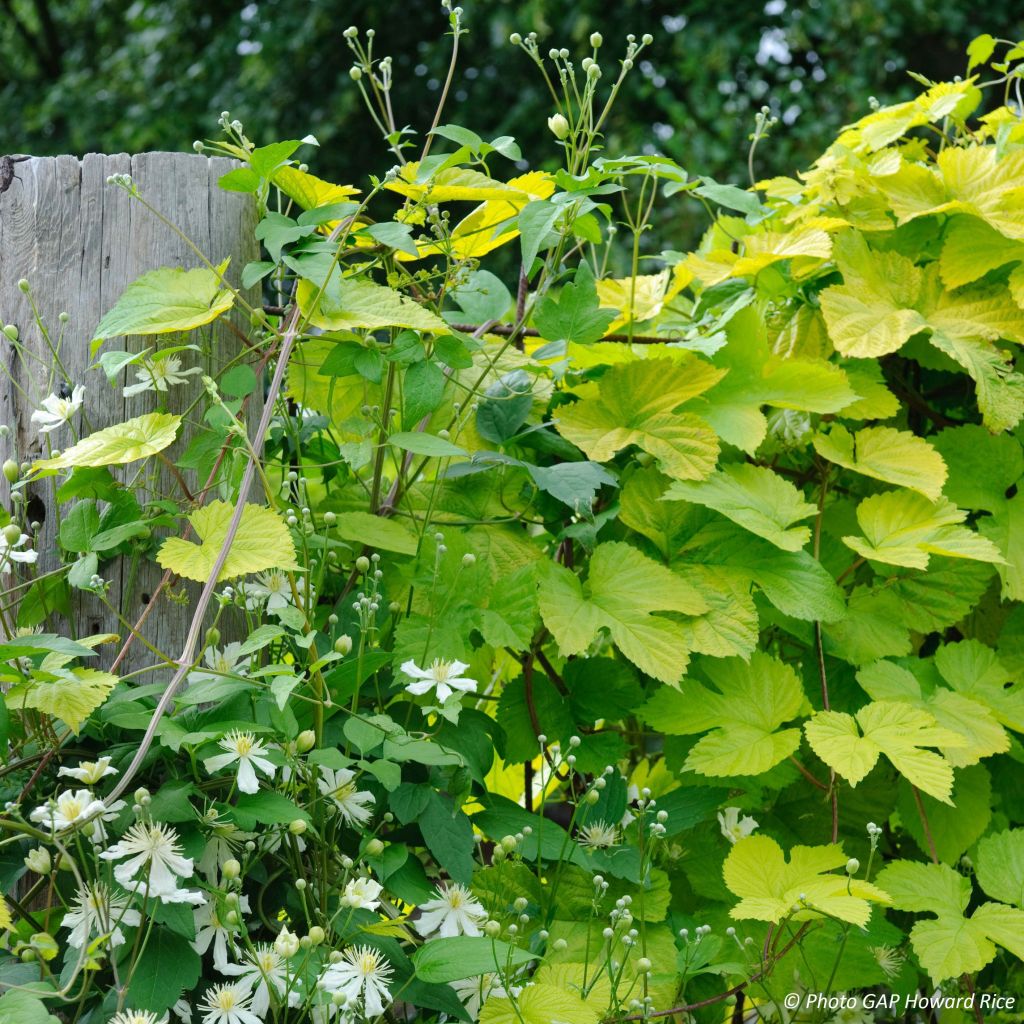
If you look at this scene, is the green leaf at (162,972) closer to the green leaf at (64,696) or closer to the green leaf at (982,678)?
the green leaf at (64,696)

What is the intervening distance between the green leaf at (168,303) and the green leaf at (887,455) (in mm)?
716

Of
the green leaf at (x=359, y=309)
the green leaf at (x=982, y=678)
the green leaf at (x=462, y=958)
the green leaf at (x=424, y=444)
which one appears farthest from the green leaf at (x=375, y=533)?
the green leaf at (x=982, y=678)

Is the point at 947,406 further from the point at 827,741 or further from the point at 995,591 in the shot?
the point at 827,741

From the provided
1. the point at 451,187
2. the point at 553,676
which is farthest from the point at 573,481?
the point at 451,187

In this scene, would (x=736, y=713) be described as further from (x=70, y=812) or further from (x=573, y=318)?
(x=70, y=812)

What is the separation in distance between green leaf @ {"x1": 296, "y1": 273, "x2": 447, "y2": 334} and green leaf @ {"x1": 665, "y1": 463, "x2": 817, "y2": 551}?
1.12ft

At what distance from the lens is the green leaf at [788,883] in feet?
3.72

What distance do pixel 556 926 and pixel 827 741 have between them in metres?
0.36

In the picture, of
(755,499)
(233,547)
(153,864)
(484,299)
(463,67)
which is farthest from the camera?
(463,67)

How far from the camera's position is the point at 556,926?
4.18 ft

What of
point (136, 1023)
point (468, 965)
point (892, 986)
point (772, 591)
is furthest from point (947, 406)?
point (136, 1023)

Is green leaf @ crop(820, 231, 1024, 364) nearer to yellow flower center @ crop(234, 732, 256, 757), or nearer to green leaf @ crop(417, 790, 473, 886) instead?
green leaf @ crop(417, 790, 473, 886)

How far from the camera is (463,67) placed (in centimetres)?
677

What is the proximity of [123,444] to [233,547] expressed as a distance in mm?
175
